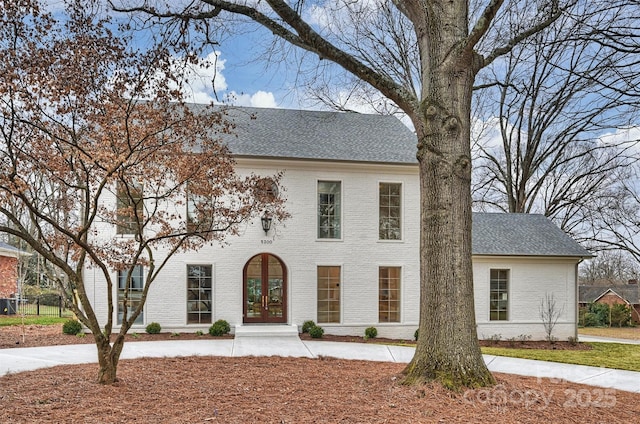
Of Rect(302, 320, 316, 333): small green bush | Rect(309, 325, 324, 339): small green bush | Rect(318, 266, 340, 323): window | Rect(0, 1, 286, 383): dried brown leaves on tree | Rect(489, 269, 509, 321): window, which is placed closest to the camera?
Rect(0, 1, 286, 383): dried brown leaves on tree

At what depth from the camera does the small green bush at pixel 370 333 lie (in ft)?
47.8

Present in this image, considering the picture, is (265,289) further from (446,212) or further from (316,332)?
(446,212)

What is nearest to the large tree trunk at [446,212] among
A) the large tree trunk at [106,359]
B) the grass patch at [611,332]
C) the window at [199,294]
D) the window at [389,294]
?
the large tree trunk at [106,359]

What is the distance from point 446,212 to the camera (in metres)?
6.51

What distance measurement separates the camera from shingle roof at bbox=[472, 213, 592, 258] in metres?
16.5

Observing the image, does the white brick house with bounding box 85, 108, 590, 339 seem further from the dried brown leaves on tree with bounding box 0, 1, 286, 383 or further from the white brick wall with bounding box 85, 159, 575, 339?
the dried brown leaves on tree with bounding box 0, 1, 286, 383

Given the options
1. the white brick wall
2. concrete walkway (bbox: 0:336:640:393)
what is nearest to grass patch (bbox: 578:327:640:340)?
the white brick wall

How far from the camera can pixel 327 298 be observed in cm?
1486

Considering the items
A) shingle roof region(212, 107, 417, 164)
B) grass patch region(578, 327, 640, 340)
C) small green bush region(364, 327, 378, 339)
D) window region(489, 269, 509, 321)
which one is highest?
shingle roof region(212, 107, 417, 164)

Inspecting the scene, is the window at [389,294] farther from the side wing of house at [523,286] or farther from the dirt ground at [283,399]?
the dirt ground at [283,399]

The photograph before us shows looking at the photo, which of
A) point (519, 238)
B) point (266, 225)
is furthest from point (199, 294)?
point (519, 238)

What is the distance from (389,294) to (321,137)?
572cm

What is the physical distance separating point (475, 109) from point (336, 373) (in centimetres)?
1965

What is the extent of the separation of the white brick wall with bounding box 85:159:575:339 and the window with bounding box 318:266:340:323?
0.20 m
